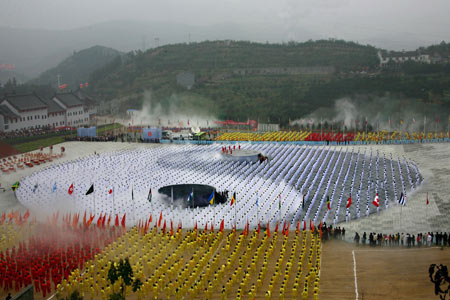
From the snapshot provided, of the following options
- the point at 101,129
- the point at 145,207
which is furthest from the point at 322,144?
the point at 101,129

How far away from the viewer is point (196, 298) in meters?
19.4

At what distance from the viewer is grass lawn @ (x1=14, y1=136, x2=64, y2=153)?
51844 millimetres

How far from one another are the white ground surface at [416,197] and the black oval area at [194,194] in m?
8.52

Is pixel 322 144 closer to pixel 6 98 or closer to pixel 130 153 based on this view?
pixel 130 153

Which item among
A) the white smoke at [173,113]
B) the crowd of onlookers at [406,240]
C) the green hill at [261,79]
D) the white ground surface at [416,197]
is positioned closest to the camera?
the crowd of onlookers at [406,240]

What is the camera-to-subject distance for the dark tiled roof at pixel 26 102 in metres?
60.2

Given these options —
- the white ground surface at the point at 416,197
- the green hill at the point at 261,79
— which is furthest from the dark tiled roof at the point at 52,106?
the green hill at the point at 261,79

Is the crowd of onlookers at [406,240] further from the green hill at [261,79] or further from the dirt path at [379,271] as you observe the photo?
the green hill at [261,79]

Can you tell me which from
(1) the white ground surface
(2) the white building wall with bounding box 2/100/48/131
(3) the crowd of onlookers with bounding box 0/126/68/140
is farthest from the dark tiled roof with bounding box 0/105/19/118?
(1) the white ground surface

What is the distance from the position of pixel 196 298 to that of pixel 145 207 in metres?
12.9

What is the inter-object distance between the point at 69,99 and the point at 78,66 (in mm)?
95755

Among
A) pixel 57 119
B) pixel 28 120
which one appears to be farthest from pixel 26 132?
pixel 57 119

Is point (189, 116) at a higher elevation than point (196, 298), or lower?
higher

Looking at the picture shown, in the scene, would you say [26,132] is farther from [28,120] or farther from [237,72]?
[237,72]
